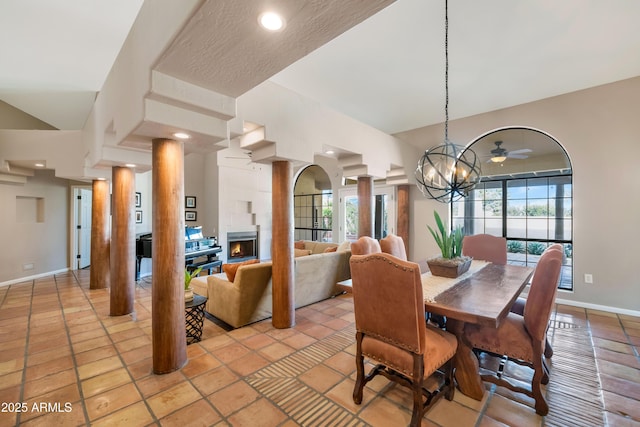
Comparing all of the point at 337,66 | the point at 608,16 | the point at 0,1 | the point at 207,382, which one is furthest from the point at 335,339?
the point at 0,1

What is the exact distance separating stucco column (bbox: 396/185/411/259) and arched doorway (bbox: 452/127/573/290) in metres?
1.12

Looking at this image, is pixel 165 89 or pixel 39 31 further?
pixel 39 31

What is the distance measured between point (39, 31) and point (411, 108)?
202 inches

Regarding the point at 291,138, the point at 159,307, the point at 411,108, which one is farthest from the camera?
the point at 411,108

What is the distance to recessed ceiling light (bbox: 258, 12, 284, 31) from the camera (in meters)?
1.31

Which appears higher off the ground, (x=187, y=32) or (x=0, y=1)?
(x=0, y=1)

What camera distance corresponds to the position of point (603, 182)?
3.91m

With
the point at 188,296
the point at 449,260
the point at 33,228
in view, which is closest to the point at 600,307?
the point at 449,260

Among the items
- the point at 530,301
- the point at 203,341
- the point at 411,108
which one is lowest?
the point at 203,341

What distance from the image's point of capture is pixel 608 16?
267cm

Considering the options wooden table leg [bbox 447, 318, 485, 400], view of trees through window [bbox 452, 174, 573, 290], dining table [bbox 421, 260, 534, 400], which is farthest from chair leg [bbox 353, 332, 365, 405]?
view of trees through window [bbox 452, 174, 573, 290]

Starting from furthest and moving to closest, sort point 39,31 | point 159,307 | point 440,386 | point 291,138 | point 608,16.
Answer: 1. point 291,138
2. point 39,31
3. point 608,16
4. point 159,307
5. point 440,386

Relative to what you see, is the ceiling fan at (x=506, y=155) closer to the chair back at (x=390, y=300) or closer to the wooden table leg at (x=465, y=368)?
the wooden table leg at (x=465, y=368)

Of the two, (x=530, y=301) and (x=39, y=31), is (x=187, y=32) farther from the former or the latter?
(x=39, y=31)
